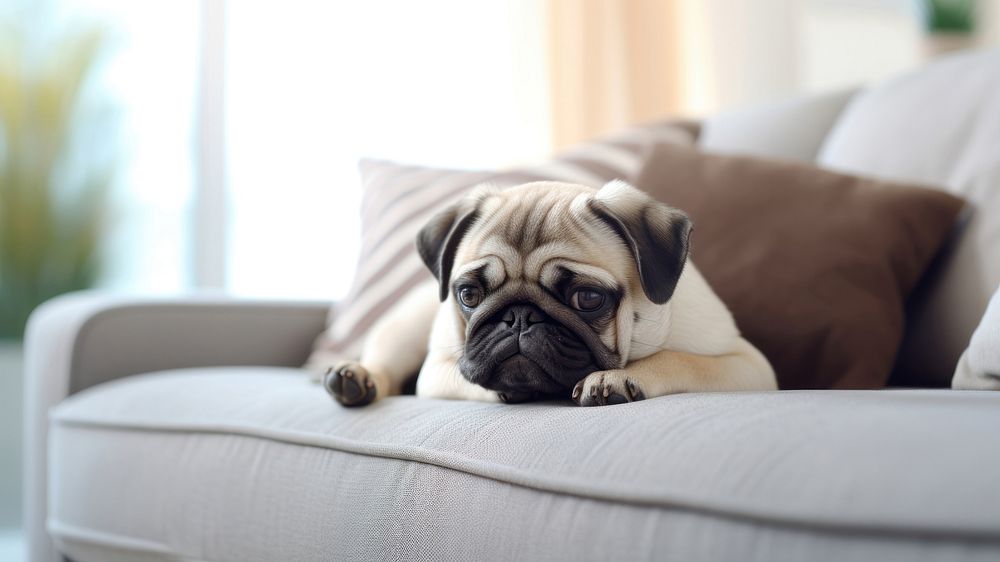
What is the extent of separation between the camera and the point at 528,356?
3.95 ft

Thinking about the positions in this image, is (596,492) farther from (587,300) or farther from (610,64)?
(610,64)

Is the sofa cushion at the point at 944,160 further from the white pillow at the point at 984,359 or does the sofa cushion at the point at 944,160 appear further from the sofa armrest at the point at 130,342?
the sofa armrest at the point at 130,342

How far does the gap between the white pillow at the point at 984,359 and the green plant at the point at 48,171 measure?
312 centimetres

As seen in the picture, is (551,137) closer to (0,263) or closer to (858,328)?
(0,263)

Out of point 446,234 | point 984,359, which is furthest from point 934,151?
point 446,234

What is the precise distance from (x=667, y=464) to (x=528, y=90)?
3161 mm

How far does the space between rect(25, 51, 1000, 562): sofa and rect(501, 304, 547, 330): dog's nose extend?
104mm

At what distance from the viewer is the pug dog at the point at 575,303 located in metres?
1.22

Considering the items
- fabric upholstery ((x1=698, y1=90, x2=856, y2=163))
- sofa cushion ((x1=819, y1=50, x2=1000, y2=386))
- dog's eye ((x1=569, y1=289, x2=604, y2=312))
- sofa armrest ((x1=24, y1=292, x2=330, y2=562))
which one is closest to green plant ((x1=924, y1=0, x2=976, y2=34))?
fabric upholstery ((x1=698, y1=90, x2=856, y2=163))

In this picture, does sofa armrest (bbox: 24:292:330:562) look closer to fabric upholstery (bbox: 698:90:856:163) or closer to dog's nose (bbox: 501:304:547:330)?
fabric upholstery (bbox: 698:90:856:163)

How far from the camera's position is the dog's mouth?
1204mm

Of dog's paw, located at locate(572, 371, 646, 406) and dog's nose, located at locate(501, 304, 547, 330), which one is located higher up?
dog's nose, located at locate(501, 304, 547, 330)

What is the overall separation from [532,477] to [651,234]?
1.25 feet

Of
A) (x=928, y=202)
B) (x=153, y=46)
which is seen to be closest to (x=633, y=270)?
(x=928, y=202)
